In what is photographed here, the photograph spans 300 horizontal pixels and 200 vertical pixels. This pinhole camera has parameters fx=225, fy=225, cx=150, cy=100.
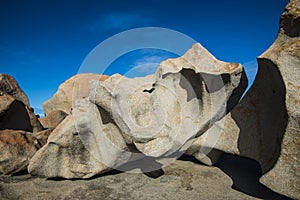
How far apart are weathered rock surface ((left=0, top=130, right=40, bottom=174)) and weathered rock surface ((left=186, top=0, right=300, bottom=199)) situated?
10.7 feet

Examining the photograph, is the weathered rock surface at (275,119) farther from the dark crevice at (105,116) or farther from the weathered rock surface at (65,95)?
the weathered rock surface at (65,95)

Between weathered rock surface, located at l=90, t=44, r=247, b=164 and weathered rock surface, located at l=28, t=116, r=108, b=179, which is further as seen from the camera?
weathered rock surface, located at l=28, t=116, r=108, b=179

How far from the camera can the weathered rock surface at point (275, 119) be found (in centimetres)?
252

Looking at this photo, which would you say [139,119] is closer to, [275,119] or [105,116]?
[105,116]

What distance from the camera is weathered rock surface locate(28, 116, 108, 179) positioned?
3564 mm

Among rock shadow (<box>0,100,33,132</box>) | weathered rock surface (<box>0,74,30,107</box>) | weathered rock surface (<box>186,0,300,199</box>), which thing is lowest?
weathered rock surface (<box>186,0,300,199</box>)

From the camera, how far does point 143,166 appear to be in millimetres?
3961

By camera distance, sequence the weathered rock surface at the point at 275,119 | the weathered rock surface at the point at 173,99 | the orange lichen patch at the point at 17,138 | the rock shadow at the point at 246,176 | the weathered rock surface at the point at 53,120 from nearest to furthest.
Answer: the weathered rock surface at the point at 275,119, the rock shadow at the point at 246,176, the weathered rock surface at the point at 173,99, the orange lichen patch at the point at 17,138, the weathered rock surface at the point at 53,120

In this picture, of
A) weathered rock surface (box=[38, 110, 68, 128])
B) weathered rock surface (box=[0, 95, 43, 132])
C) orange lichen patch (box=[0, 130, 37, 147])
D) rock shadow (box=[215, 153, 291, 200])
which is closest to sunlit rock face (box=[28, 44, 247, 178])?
orange lichen patch (box=[0, 130, 37, 147])

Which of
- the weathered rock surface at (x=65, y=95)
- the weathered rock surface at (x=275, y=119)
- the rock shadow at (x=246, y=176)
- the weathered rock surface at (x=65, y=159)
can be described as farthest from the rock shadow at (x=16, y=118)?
the rock shadow at (x=246, y=176)

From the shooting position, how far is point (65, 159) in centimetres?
368

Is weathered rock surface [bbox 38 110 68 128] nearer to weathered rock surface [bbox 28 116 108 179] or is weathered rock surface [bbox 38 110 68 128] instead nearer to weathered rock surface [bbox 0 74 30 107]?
weathered rock surface [bbox 0 74 30 107]

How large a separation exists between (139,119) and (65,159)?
4.57 feet

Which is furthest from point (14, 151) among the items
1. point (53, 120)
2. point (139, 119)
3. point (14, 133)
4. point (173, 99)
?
point (53, 120)
